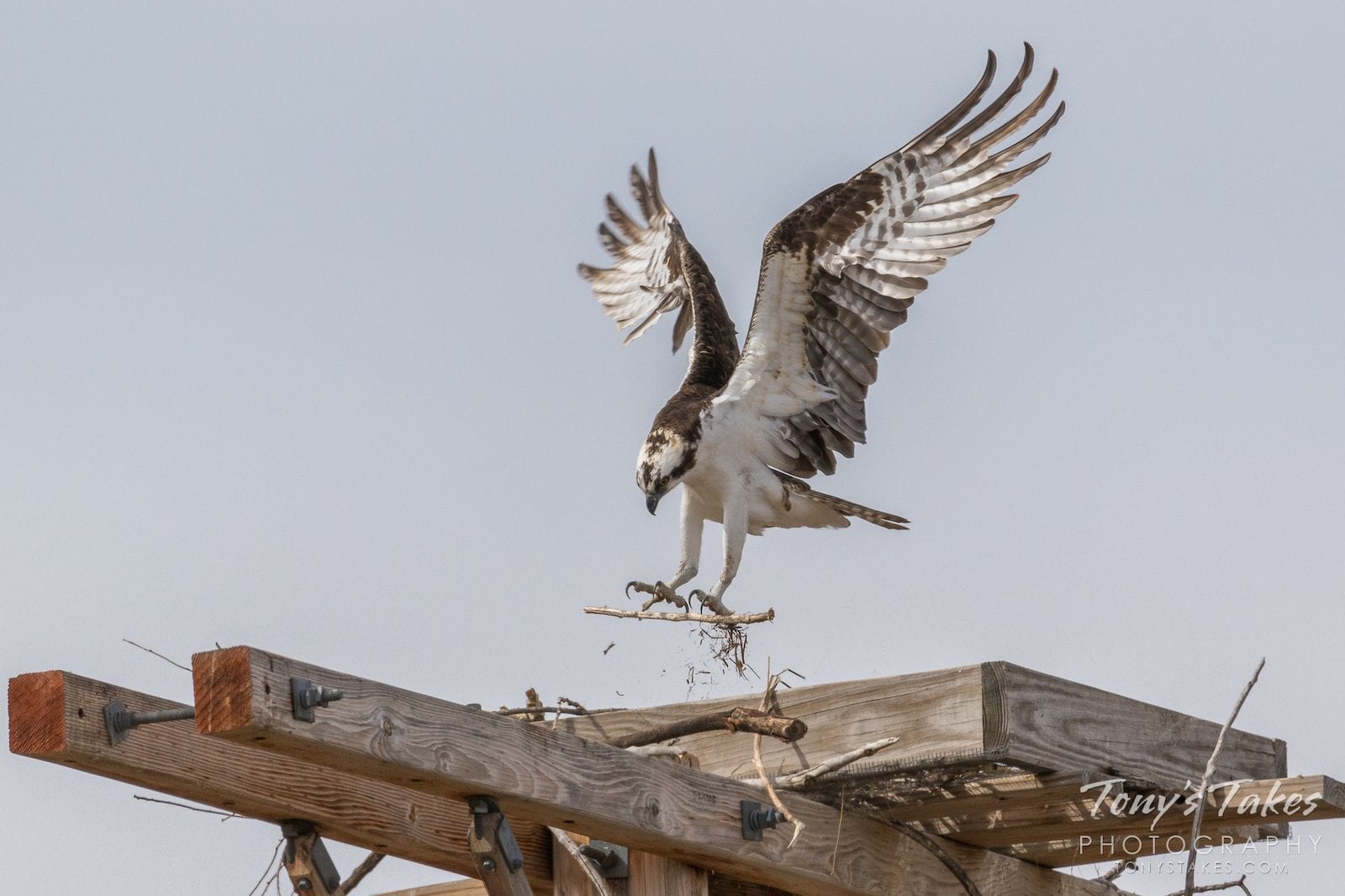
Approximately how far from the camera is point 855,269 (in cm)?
→ 608

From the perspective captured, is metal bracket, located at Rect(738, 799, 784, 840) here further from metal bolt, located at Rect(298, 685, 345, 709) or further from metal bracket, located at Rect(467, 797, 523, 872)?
metal bolt, located at Rect(298, 685, 345, 709)

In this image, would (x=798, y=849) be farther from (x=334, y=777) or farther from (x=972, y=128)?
(x=972, y=128)

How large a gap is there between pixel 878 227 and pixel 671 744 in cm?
228

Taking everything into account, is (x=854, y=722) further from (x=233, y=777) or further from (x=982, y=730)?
(x=233, y=777)

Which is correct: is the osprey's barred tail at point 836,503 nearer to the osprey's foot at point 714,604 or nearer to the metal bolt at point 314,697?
the osprey's foot at point 714,604

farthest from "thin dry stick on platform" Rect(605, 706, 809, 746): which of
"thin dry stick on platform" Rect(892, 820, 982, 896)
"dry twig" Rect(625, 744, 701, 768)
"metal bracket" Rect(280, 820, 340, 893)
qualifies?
"metal bracket" Rect(280, 820, 340, 893)

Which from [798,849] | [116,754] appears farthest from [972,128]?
A: [116,754]

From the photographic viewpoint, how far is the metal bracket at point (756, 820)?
3.96m

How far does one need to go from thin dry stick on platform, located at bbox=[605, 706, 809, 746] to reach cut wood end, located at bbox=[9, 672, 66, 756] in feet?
4.70

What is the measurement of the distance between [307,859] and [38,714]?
0.62 meters

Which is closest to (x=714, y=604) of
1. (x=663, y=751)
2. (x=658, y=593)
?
(x=658, y=593)

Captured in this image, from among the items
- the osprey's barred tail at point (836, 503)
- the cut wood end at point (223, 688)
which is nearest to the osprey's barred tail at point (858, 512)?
the osprey's barred tail at point (836, 503)

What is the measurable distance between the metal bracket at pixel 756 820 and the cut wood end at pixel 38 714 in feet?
4.88

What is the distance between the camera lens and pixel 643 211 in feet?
27.6
